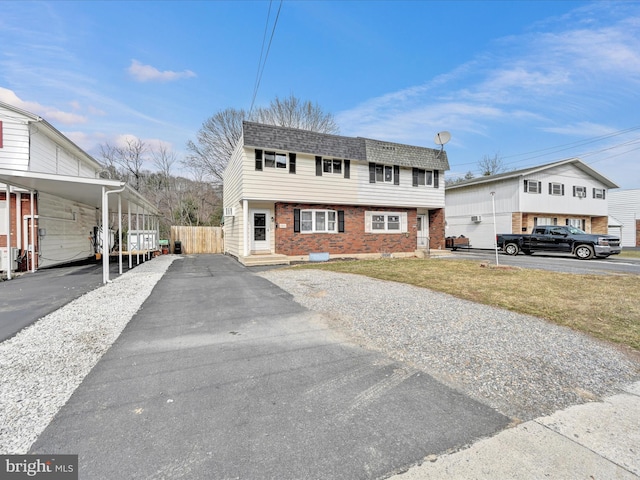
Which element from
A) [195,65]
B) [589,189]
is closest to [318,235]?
[195,65]

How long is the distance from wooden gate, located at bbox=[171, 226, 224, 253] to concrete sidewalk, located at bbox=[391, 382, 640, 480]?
20.6m

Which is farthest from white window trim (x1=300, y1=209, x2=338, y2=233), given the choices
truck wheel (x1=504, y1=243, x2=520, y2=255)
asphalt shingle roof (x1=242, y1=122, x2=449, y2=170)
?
truck wheel (x1=504, y1=243, x2=520, y2=255)

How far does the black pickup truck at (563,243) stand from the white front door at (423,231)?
16.5 ft

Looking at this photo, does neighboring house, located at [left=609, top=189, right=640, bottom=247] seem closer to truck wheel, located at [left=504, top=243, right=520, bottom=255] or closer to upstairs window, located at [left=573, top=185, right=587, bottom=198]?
upstairs window, located at [left=573, top=185, right=587, bottom=198]

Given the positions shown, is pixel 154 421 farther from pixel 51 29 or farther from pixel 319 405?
pixel 51 29

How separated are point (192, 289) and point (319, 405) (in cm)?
589

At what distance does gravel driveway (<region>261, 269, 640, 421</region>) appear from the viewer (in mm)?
2675

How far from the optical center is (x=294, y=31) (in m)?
9.95

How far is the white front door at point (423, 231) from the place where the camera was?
60.9ft

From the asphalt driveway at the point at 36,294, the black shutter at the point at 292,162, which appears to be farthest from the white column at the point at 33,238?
the black shutter at the point at 292,162

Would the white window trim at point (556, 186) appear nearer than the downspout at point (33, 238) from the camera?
No

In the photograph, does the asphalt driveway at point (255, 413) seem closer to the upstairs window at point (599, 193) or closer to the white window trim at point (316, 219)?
the white window trim at point (316, 219)

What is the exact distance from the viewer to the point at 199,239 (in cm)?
2038

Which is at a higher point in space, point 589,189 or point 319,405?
point 589,189
